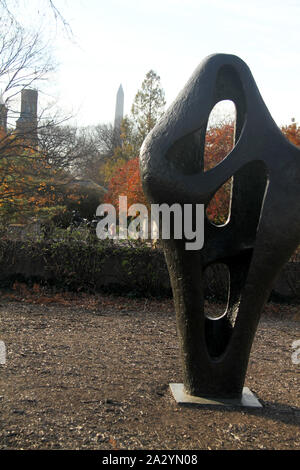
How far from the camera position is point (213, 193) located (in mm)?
3770

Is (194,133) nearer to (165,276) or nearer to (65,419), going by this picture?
(65,419)

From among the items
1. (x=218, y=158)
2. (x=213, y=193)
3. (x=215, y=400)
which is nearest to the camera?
(x=213, y=193)

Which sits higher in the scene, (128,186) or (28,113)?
(28,113)

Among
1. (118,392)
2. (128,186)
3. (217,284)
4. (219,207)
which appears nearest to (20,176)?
(217,284)

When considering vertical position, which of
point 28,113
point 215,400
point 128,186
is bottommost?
point 215,400

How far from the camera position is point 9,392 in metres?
3.89

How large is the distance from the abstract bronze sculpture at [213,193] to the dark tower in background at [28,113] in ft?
24.8

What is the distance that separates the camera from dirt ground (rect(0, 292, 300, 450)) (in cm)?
321

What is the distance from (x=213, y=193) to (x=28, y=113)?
27.1 feet

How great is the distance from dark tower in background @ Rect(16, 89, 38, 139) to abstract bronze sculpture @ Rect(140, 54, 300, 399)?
24.8 ft
